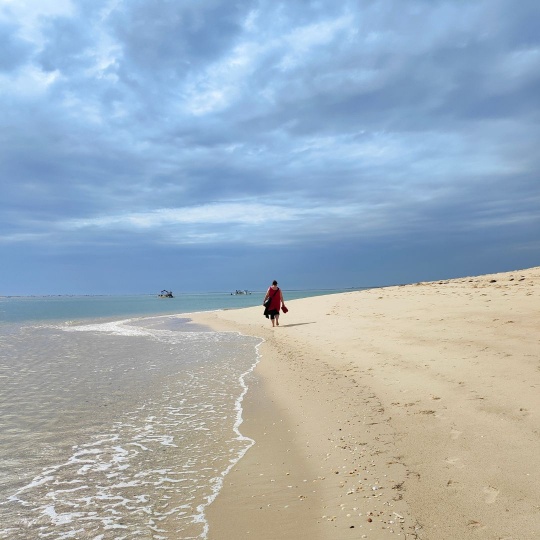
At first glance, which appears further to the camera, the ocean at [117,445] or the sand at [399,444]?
the ocean at [117,445]

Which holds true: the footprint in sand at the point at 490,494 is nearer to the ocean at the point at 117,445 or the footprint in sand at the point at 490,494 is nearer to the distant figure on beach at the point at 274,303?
the ocean at the point at 117,445

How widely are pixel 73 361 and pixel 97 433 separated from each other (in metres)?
8.53

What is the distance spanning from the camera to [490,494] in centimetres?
399

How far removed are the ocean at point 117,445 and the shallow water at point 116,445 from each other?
16 millimetres

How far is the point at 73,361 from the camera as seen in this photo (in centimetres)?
1455

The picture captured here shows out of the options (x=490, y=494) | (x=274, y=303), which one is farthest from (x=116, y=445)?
(x=274, y=303)

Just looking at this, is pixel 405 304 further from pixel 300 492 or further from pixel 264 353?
pixel 300 492

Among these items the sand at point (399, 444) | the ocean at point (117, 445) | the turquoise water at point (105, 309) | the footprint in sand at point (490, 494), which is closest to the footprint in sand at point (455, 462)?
the sand at point (399, 444)

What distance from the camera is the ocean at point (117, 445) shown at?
14.0 ft

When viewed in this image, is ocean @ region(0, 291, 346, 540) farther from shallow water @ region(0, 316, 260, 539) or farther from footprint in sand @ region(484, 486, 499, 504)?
footprint in sand @ region(484, 486, 499, 504)

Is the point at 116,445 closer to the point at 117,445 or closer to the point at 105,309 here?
the point at 117,445

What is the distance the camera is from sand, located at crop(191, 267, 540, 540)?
3.81 m

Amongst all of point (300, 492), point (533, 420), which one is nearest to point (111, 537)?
point (300, 492)

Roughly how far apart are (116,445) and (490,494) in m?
5.13
